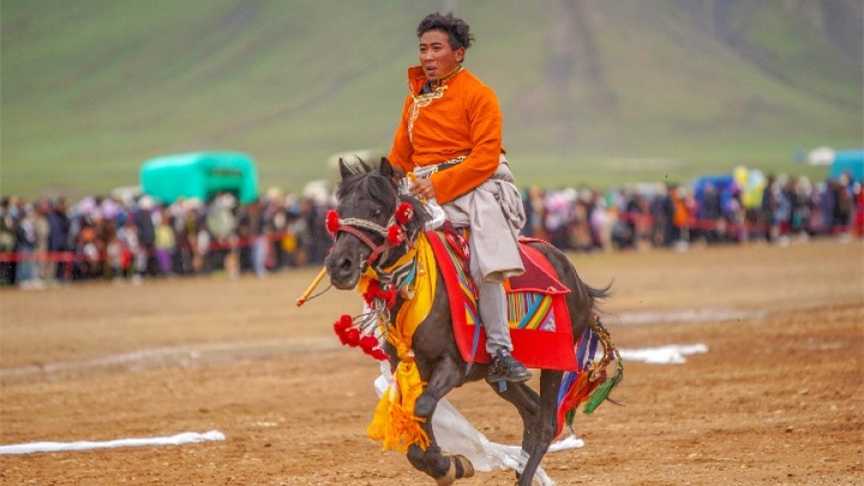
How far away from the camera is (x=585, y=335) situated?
396 inches

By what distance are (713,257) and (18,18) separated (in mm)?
130778

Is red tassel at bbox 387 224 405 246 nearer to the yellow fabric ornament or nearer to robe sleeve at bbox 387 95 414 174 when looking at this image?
the yellow fabric ornament

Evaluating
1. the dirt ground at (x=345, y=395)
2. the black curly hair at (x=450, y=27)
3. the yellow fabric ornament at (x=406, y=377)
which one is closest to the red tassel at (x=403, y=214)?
the yellow fabric ornament at (x=406, y=377)

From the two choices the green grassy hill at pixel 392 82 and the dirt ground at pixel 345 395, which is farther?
the green grassy hill at pixel 392 82

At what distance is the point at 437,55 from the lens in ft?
29.9

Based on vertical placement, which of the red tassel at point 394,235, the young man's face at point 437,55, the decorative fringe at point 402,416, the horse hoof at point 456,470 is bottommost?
the horse hoof at point 456,470

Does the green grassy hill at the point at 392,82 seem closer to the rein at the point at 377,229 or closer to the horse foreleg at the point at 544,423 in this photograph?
the horse foreleg at the point at 544,423

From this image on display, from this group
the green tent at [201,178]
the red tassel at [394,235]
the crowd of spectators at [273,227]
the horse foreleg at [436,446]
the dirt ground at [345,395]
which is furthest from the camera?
the green tent at [201,178]

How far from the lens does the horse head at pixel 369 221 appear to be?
8.26 m

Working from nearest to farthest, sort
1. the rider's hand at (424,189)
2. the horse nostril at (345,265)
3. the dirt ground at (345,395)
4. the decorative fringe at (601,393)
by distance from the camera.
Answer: the horse nostril at (345,265)
the rider's hand at (424,189)
the decorative fringe at (601,393)
the dirt ground at (345,395)

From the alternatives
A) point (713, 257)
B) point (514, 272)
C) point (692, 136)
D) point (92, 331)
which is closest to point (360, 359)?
point (92, 331)

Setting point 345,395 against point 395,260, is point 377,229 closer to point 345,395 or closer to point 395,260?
point 395,260

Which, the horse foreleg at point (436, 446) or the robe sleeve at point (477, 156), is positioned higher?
the robe sleeve at point (477, 156)

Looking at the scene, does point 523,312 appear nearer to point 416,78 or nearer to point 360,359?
point 416,78
